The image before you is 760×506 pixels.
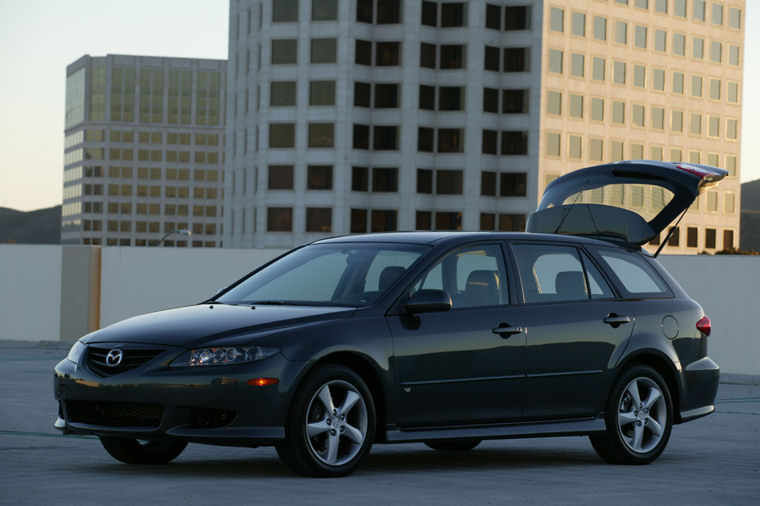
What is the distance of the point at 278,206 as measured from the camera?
102 metres

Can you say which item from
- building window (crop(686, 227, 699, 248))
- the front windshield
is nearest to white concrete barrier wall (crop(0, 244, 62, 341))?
the front windshield

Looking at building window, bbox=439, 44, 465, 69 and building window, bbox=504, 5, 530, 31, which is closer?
building window, bbox=439, 44, 465, 69

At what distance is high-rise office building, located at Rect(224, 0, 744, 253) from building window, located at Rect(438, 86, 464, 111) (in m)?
0.07

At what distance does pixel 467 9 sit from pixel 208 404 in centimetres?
9658

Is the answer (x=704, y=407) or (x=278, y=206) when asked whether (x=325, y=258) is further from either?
(x=278, y=206)

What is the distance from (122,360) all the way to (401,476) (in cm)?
182

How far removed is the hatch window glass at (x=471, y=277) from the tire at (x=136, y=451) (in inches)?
76.5

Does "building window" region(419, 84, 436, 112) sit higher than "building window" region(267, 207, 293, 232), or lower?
higher

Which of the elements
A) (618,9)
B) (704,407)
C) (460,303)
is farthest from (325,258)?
(618,9)

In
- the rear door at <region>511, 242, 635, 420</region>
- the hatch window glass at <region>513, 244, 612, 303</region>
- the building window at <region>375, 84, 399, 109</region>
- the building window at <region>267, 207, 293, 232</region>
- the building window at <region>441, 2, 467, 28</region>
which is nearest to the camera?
the rear door at <region>511, 242, 635, 420</region>

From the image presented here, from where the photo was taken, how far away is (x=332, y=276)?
9586 mm

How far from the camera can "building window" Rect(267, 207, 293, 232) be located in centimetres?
10212

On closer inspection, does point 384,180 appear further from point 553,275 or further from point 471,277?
point 471,277

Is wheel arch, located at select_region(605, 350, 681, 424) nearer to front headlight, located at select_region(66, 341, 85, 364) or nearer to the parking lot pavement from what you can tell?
the parking lot pavement
